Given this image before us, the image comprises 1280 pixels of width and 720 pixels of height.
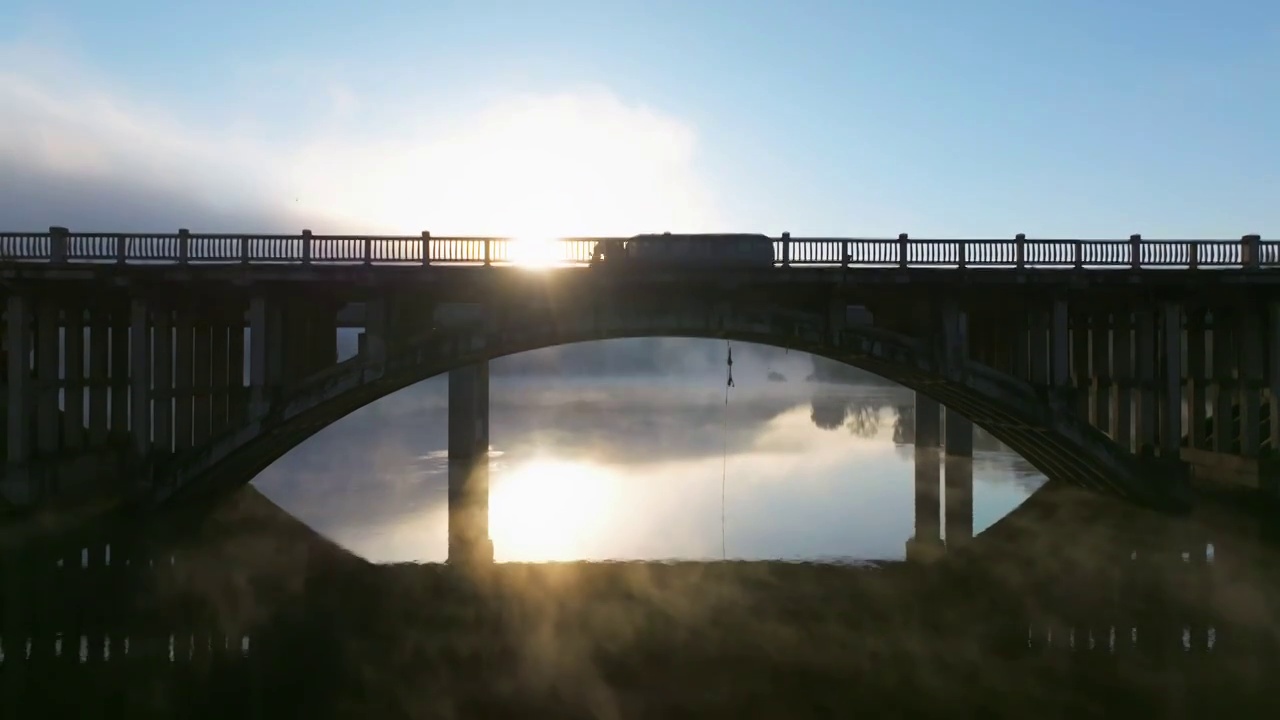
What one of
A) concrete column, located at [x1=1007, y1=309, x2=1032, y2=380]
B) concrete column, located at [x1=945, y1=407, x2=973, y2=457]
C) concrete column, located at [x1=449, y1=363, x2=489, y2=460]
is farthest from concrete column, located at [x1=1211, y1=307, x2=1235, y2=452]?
concrete column, located at [x1=449, y1=363, x2=489, y2=460]

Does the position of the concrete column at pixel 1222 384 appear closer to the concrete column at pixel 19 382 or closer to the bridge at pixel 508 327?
the bridge at pixel 508 327

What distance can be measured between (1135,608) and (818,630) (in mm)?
7207

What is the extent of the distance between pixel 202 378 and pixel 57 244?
221 inches

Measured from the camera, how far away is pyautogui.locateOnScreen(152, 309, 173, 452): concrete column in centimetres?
2577

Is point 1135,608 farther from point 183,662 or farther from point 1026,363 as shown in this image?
point 183,662

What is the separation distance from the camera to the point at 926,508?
3166cm

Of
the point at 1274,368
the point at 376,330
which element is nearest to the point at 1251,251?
the point at 1274,368

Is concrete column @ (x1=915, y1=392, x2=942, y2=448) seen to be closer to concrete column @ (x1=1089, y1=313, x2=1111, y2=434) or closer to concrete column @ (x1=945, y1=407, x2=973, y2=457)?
concrete column @ (x1=945, y1=407, x2=973, y2=457)

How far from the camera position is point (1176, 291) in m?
27.0

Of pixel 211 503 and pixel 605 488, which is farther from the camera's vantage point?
pixel 605 488

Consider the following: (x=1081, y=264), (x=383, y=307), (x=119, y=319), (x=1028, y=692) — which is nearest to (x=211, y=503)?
(x=119, y=319)

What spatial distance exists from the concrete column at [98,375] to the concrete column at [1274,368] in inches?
1467

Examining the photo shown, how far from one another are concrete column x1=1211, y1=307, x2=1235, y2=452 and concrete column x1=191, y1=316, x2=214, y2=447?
109ft

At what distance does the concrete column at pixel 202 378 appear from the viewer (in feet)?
89.7
